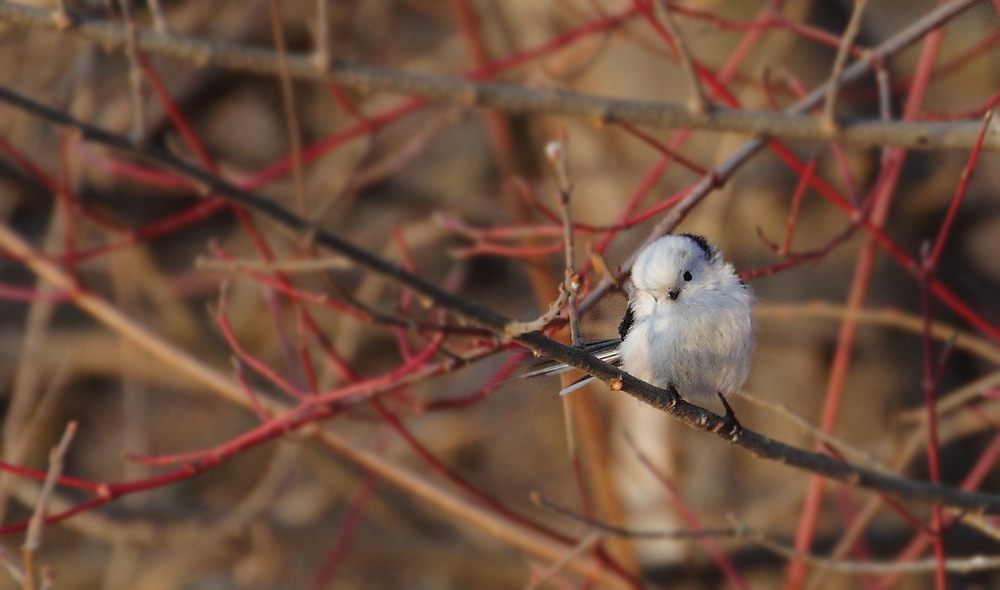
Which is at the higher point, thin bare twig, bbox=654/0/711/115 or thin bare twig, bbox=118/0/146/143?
thin bare twig, bbox=654/0/711/115

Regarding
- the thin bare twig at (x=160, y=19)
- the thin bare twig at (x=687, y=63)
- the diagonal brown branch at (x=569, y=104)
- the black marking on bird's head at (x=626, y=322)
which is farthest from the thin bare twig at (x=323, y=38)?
the black marking on bird's head at (x=626, y=322)

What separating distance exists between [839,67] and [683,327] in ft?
1.39

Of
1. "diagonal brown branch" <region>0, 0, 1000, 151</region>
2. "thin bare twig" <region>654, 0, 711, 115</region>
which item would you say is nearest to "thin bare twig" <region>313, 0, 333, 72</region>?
"diagonal brown branch" <region>0, 0, 1000, 151</region>

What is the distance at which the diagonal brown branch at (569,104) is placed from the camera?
4.82 feet

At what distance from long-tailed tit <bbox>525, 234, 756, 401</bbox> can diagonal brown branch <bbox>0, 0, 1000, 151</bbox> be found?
19 centimetres

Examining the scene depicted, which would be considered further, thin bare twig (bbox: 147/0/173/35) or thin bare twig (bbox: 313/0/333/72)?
thin bare twig (bbox: 147/0/173/35)

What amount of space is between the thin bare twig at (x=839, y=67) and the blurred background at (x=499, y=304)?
0.22 metres

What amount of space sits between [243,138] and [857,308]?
3.64 metres

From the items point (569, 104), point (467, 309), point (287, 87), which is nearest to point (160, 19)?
point (287, 87)

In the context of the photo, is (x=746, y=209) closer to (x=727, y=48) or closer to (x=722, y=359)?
(x=727, y=48)

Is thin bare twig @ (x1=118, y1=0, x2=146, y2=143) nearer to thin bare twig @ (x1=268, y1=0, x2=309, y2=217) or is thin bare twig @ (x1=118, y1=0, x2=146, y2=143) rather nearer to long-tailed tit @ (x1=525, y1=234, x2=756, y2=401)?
thin bare twig @ (x1=268, y1=0, x2=309, y2=217)

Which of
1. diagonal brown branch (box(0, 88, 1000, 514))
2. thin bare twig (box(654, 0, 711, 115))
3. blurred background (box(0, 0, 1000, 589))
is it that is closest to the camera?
diagonal brown branch (box(0, 88, 1000, 514))

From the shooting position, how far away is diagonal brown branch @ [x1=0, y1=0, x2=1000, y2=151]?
4.82 ft

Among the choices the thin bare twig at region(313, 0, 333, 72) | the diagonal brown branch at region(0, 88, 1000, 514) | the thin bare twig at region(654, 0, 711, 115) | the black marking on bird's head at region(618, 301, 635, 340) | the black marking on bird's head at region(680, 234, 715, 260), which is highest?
the thin bare twig at region(654, 0, 711, 115)
